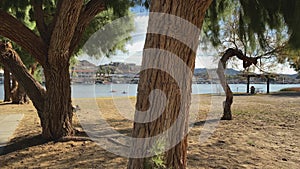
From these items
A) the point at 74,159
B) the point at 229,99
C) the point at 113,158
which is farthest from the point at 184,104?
the point at 229,99

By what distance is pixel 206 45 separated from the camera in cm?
643

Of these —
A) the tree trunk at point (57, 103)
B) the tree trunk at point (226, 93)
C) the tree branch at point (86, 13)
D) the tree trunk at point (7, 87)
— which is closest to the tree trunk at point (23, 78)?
the tree trunk at point (57, 103)

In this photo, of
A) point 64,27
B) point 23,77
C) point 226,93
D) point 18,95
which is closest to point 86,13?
point 64,27

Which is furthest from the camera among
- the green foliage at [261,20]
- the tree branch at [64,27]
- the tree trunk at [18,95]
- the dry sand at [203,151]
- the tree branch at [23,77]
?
the tree trunk at [18,95]

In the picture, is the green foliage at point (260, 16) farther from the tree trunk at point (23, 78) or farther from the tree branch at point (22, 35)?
the tree trunk at point (23, 78)

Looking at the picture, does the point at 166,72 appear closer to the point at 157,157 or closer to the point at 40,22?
the point at 157,157

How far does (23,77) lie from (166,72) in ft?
11.4

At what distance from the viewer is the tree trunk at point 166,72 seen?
194 centimetres

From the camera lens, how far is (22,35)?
13.4 feet

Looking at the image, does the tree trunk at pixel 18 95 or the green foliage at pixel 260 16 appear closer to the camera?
the green foliage at pixel 260 16

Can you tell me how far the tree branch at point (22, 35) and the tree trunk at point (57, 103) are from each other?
0.31 m

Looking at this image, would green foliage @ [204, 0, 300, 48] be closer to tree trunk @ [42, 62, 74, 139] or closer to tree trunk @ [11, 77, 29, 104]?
tree trunk @ [42, 62, 74, 139]

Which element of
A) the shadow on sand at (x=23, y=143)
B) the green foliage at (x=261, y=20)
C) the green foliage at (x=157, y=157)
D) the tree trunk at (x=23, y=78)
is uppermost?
the green foliage at (x=261, y=20)

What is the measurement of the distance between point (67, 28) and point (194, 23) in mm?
2505
